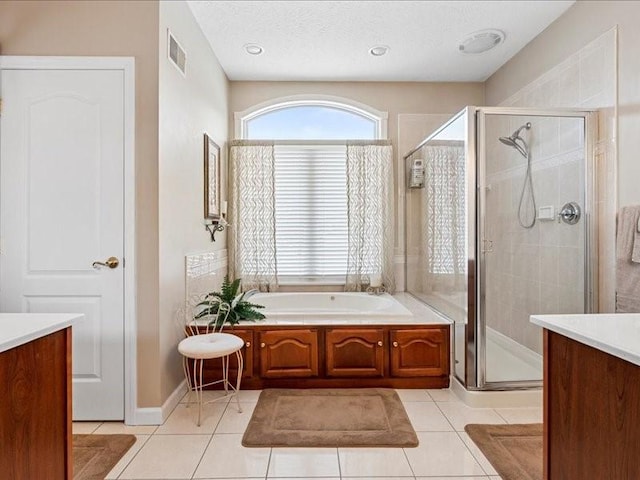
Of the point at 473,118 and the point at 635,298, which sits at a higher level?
the point at 473,118

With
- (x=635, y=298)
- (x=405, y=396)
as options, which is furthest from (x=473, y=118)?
(x=405, y=396)

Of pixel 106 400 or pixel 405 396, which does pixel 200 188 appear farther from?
pixel 405 396

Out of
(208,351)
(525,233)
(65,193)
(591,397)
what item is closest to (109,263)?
(65,193)

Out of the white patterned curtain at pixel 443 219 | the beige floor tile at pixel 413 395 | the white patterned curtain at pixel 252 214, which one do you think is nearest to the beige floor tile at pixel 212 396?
the beige floor tile at pixel 413 395

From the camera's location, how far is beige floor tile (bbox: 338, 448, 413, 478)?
6.16ft

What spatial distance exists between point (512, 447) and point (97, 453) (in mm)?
2161

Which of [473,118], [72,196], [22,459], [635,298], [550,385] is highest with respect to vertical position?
Result: [473,118]

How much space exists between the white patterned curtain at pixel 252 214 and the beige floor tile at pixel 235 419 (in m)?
1.54

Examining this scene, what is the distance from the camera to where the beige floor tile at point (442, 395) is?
2703 millimetres

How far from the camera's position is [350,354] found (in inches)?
113

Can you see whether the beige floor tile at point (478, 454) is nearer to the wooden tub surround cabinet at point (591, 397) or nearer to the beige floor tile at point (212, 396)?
the wooden tub surround cabinet at point (591, 397)

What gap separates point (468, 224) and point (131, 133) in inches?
84.5

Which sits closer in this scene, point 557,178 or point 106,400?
point 106,400

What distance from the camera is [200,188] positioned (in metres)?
3.16
